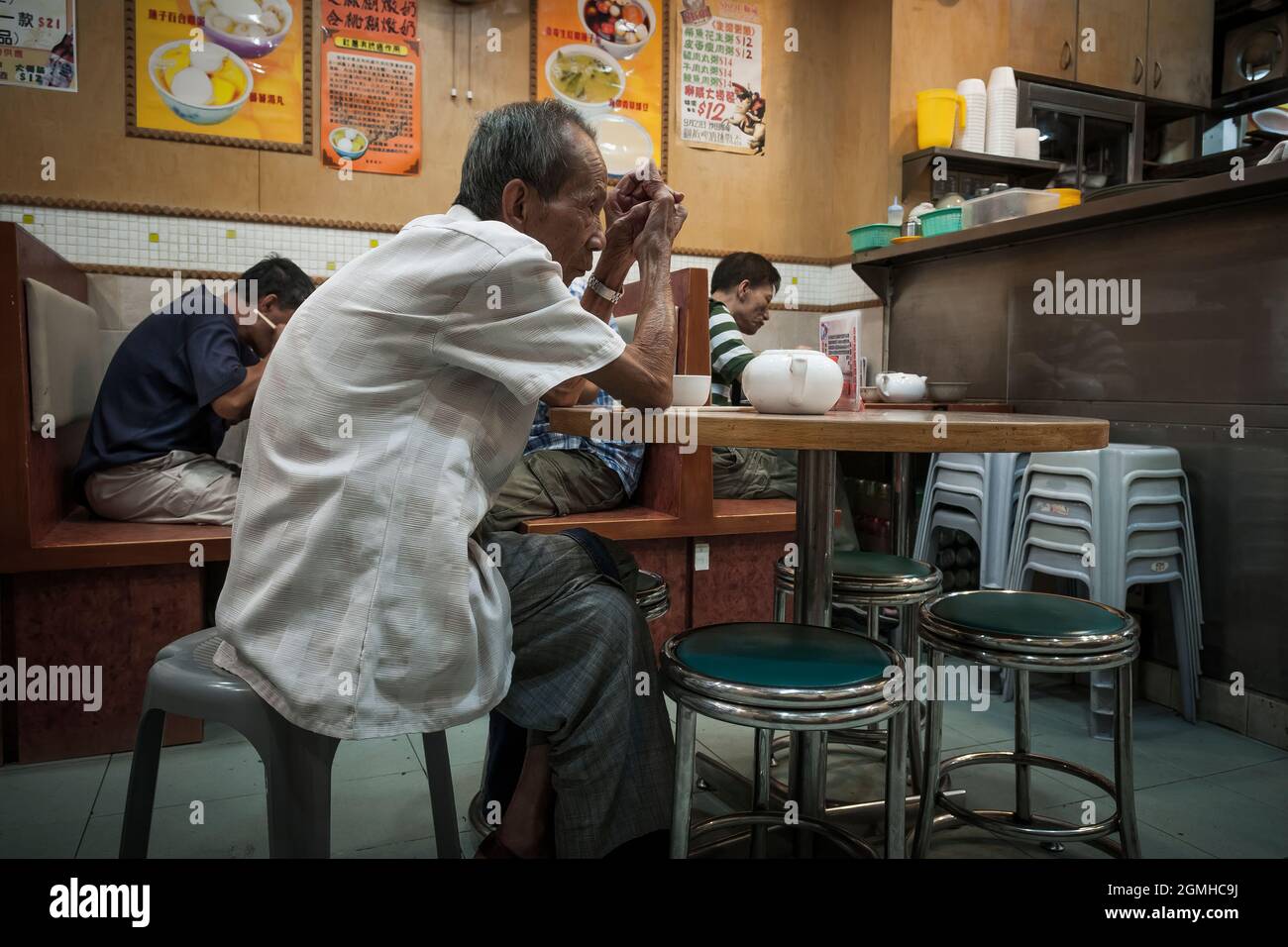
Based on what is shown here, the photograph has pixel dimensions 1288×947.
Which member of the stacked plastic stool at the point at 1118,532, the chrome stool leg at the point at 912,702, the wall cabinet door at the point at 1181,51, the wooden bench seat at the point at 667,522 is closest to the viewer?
the chrome stool leg at the point at 912,702

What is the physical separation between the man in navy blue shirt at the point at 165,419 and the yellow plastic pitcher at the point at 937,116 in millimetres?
3396

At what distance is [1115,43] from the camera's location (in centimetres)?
502

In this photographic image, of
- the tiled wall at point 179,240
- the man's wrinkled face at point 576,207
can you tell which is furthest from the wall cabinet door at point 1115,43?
the man's wrinkled face at point 576,207

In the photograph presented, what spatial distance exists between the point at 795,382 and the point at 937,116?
3464 millimetres

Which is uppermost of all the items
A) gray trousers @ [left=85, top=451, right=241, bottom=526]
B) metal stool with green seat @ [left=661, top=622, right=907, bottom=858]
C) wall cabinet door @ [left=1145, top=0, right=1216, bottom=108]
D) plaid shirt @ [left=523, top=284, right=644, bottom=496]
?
wall cabinet door @ [left=1145, top=0, right=1216, bottom=108]

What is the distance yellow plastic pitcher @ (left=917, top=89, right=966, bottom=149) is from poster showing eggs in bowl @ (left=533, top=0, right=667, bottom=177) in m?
1.31

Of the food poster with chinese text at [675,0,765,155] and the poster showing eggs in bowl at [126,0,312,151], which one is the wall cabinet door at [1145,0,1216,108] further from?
the poster showing eggs in bowl at [126,0,312,151]

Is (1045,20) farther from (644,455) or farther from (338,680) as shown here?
(338,680)

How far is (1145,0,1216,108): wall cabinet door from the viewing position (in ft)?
16.9

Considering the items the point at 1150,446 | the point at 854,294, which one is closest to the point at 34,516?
the point at 1150,446

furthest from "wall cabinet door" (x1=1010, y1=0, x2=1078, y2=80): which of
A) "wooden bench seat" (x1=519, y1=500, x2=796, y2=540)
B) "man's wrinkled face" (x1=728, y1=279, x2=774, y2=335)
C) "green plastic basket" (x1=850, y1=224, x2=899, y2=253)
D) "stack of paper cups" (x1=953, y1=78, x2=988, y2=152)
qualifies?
"wooden bench seat" (x1=519, y1=500, x2=796, y2=540)

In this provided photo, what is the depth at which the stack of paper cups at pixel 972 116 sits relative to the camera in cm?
446

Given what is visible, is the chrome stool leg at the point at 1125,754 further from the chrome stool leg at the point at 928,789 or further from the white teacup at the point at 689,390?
the white teacup at the point at 689,390

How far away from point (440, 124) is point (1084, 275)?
2.82 metres
